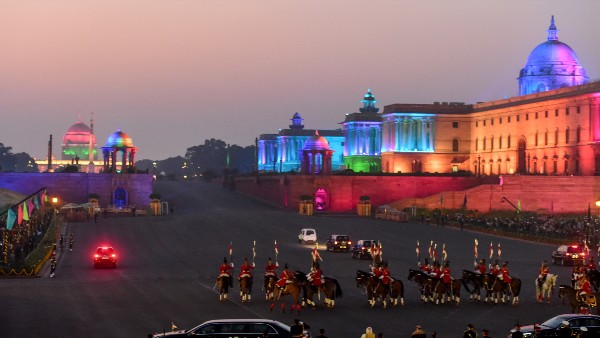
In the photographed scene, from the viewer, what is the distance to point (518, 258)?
6406 cm

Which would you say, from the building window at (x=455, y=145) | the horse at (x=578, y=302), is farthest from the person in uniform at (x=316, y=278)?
the building window at (x=455, y=145)

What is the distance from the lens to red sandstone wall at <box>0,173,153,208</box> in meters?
114

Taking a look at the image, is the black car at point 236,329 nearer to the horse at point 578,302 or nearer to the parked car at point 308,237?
the horse at point 578,302

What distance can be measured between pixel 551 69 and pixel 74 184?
68882 millimetres

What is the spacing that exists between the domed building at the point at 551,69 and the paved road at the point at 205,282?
60.2m

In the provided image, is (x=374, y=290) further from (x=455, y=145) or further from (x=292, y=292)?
(x=455, y=145)

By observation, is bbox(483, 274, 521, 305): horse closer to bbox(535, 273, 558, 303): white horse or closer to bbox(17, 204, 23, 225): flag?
bbox(535, 273, 558, 303): white horse

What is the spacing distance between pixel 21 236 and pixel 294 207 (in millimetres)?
58553

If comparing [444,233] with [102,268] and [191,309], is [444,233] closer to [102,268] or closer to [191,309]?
[102,268]

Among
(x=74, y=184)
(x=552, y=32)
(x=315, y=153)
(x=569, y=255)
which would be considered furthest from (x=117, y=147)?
(x=569, y=255)

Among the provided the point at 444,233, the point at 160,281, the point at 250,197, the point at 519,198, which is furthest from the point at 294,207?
the point at 160,281

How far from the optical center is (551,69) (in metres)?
149

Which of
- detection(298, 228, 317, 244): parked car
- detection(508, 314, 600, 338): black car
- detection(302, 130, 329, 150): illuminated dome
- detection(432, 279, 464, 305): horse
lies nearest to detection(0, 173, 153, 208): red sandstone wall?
detection(302, 130, 329, 150): illuminated dome

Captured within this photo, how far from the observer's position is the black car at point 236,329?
3019 cm
